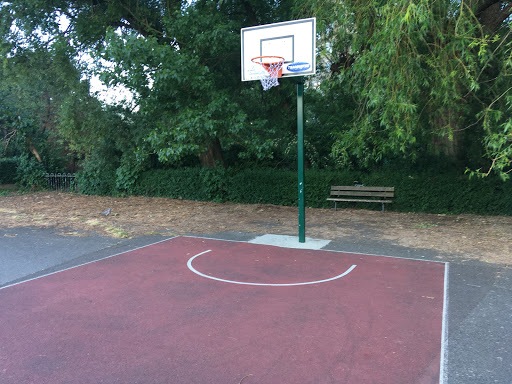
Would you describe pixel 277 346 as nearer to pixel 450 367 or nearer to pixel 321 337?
pixel 321 337

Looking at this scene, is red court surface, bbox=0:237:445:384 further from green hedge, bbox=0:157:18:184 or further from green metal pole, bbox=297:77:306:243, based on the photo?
green hedge, bbox=0:157:18:184

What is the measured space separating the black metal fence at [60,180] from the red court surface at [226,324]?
14.4 metres

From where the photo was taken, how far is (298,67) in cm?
877

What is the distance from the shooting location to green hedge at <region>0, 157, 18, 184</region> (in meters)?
22.7

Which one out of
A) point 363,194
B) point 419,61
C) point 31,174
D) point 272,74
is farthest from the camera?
point 31,174

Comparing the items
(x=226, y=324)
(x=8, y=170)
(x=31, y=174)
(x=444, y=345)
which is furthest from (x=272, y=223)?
(x=8, y=170)

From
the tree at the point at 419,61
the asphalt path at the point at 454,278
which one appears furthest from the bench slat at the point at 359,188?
the asphalt path at the point at 454,278

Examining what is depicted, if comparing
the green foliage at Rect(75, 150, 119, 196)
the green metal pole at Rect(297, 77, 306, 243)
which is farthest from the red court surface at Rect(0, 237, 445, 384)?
the green foliage at Rect(75, 150, 119, 196)

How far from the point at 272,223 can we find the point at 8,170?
1832 cm

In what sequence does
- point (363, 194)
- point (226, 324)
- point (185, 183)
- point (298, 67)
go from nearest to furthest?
point (226, 324)
point (298, 67)
point (363, 194)
point (185, 183)

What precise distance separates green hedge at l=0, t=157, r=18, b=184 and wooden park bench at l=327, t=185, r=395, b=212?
18.4m

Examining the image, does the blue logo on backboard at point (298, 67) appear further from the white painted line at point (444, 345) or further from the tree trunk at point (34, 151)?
the tree trunk at point (34, 151)

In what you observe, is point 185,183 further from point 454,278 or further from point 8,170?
point 8,170

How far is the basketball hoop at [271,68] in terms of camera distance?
29.3 feet
